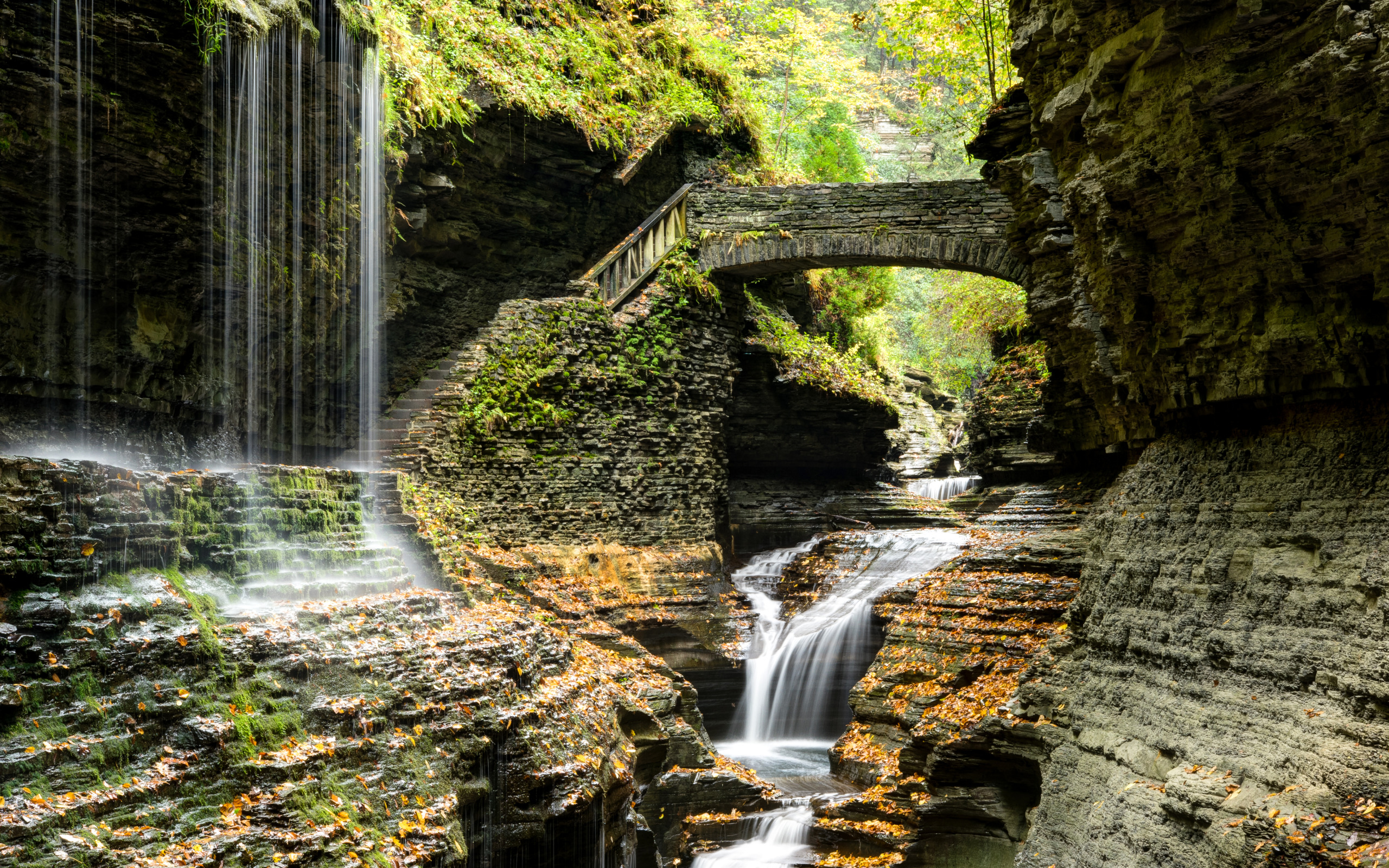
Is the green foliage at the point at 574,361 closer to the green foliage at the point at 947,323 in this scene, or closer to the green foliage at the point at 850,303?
the green foliage at the point at 850,303

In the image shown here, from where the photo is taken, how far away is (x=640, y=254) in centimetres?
1552

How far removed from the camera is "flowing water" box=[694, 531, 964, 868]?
1222 cm

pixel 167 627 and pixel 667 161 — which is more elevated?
pixel 667 161

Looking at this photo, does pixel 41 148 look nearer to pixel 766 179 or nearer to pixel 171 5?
pixel 171 5

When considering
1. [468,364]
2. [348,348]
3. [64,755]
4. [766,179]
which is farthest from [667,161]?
[64,755]

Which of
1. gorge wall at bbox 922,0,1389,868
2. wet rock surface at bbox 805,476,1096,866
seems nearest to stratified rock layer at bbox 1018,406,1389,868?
gorge wall at bbox 922,0,1389,868

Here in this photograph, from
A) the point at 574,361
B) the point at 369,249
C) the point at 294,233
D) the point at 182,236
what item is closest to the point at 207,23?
the point at 182,236

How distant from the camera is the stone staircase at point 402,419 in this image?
1196 cm

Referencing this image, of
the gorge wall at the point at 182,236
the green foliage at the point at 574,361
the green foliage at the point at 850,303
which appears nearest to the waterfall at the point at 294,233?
the gorge wall at the point at 182,236

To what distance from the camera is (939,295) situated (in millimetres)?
31891

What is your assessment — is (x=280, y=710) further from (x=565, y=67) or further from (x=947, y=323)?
(x=947, y=323)

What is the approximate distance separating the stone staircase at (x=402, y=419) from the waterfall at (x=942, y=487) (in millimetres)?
12301

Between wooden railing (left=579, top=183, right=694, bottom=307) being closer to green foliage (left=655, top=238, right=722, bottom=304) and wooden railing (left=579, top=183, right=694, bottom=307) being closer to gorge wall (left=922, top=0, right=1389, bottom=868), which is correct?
green foliage (left=655, top=238, right=722, bottom=304)

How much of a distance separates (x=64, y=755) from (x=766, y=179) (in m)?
16.2
